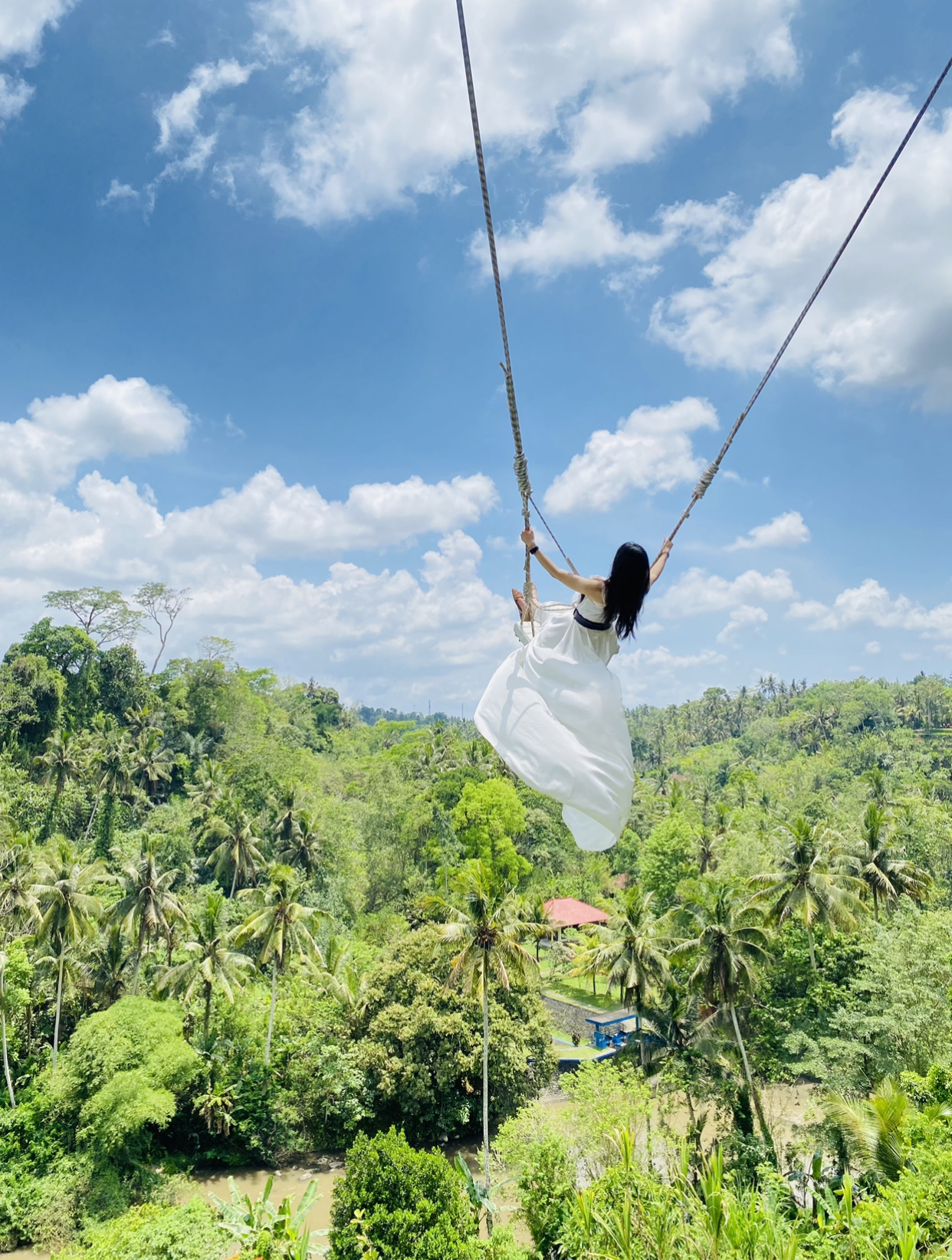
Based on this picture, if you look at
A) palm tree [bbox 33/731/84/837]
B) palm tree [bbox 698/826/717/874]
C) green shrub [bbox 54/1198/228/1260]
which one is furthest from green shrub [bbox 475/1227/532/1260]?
palm tree [bbox 33/731/84/837]

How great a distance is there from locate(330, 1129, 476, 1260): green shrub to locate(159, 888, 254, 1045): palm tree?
6965 mm

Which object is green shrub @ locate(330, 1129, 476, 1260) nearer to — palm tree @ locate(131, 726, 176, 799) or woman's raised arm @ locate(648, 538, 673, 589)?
woman's raised arm @ locate(648, 538, 673, 589)

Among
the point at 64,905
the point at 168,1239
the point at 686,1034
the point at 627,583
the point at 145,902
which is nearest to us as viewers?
the point at 627,583

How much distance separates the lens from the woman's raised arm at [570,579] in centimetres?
320

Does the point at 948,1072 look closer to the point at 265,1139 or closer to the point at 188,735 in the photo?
the point at 265,1139

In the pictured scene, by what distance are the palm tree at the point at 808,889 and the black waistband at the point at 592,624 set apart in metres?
17.4

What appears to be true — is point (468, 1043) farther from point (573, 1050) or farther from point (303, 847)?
point (303, 847)

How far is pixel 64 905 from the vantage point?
61.5ft

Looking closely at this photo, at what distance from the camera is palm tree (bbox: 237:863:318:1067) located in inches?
745

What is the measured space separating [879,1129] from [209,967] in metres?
14.9

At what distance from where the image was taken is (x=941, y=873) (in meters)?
24.7

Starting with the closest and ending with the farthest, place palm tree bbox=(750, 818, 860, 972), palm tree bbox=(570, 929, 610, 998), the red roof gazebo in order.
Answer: palm tree bbox=(750, 818, 860, 972), palm tree bbox=(570, 929, 610, 998), the red roof gazebo

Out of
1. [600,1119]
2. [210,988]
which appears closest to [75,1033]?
[210,988]

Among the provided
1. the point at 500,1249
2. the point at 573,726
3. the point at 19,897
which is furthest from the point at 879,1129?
the point at 19,897
